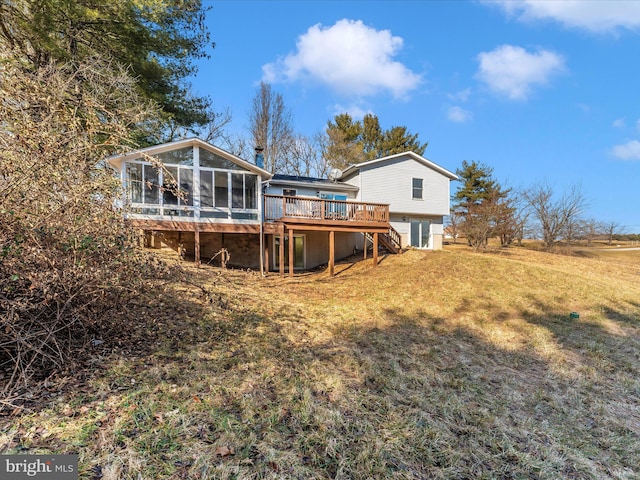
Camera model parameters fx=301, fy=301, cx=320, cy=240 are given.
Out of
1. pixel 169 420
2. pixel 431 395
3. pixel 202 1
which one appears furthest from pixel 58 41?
pixel 431 395

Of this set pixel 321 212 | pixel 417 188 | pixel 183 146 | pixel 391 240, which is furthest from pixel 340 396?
pixel 417 188

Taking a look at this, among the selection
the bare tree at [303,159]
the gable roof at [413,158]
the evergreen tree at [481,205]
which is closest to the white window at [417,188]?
the gable roof at [413,158]

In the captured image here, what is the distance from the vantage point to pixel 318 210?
1226 centimetres

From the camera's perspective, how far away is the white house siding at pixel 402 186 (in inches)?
650

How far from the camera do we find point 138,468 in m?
2.18

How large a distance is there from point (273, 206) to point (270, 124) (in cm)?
1476

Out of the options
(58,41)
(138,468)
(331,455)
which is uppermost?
(58,41)

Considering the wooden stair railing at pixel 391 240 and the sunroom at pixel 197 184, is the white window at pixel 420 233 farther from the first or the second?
the sunroom at pixel 197 184

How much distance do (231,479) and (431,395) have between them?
262 cm

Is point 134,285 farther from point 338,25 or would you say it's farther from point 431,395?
point 338,25

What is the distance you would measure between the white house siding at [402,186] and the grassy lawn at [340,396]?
33.1ft

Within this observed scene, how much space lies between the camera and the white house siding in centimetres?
1652

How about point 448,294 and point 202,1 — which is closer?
point 448,294

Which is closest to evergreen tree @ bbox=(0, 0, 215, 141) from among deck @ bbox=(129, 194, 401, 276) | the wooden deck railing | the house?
the house
